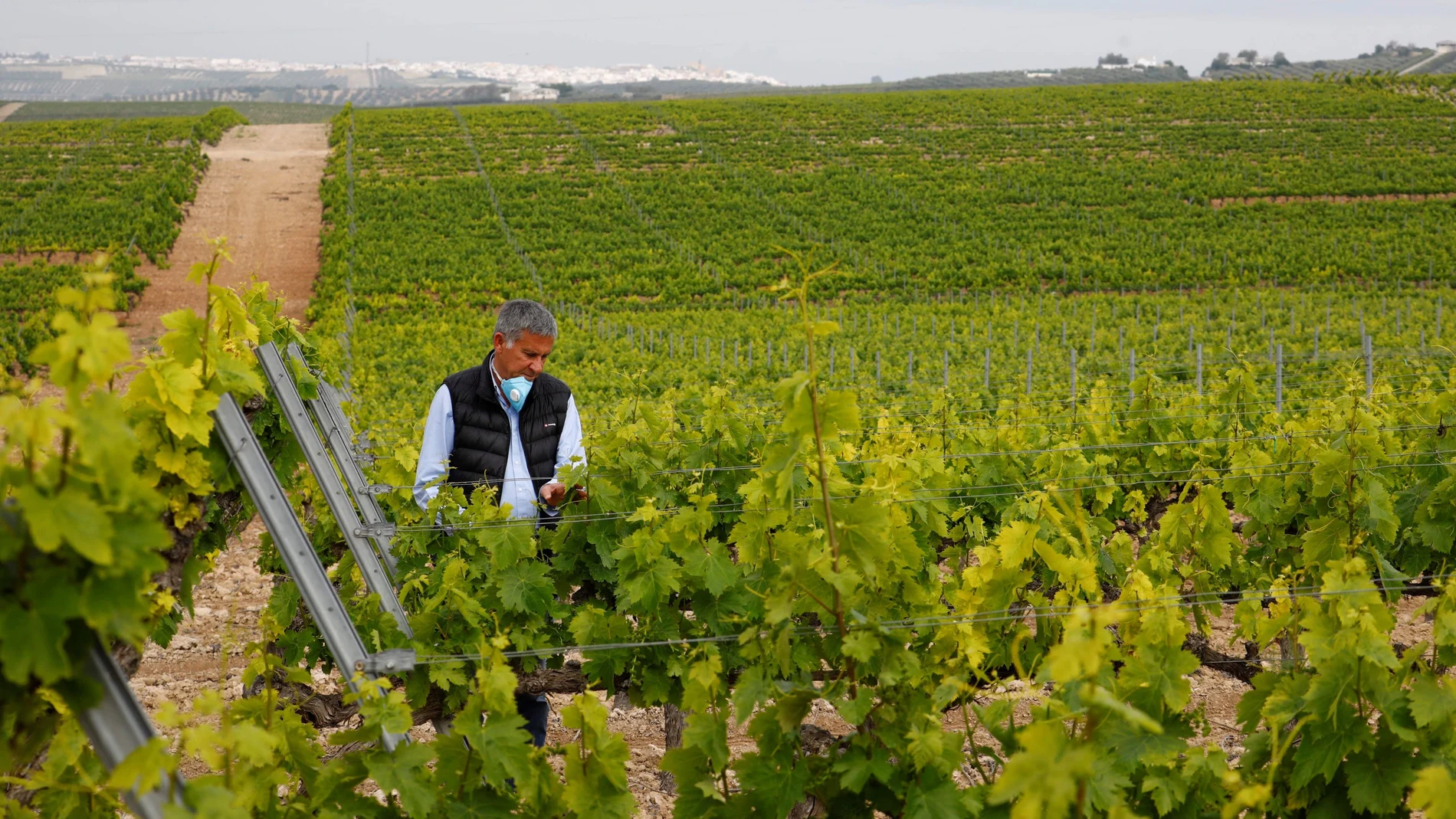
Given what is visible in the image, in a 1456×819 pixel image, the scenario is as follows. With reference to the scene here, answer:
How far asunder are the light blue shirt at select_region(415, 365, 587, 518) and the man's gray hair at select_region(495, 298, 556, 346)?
27cm

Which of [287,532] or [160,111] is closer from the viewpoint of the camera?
[287,532]

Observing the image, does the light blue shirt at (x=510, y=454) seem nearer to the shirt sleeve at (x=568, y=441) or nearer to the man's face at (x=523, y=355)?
the shirt sleeve at (x=568, y=441)

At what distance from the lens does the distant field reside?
219 feet

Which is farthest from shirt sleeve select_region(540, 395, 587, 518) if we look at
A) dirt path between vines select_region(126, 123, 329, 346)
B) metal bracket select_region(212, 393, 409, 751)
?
dirt path between vines select_region(126, 123, 329, 346)

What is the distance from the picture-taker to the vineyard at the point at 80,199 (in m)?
27.6

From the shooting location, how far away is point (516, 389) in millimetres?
4363

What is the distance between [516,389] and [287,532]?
185cm

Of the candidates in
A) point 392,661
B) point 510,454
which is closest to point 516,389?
point 510,454

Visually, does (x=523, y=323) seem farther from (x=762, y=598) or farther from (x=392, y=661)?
(x=762, y=598)

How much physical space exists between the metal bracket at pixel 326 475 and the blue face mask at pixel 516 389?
0.98 metres

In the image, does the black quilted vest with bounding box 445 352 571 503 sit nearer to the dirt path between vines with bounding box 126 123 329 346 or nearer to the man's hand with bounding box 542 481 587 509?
the man's hand with bounding box 542 481 587 509

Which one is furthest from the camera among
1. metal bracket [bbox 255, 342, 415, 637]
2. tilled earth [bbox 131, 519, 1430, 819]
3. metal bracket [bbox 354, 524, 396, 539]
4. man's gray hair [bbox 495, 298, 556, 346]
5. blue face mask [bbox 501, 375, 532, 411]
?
tilled earth [bbox 131, 519, 1430, 819]

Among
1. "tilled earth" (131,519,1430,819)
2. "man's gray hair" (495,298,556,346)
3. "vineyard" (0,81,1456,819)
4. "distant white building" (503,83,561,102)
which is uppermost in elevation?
"distant white building" (503,83,561,102)

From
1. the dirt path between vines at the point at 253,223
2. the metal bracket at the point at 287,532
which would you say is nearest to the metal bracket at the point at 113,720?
the metal bracket at the point at 287,532
